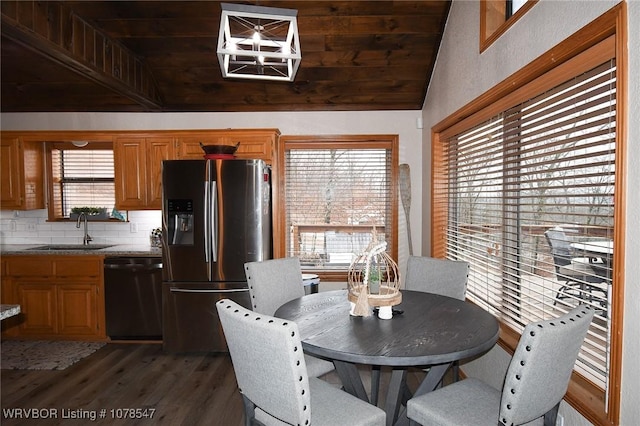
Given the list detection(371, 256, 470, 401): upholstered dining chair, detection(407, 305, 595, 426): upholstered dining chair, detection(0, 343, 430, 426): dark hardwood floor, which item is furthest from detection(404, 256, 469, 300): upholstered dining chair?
detection(407, 305, 595, 426): upholstered dining chair

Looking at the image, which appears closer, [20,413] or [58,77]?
[20,413]

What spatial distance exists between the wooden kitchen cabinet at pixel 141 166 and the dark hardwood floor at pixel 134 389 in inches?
57.8

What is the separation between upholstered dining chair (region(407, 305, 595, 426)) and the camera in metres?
1.46

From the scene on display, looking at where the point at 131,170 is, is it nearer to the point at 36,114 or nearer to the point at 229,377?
the point at 36,114

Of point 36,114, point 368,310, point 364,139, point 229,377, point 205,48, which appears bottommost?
point 229,377

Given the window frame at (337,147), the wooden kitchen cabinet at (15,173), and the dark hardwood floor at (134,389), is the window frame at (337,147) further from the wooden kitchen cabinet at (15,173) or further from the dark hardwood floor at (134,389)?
the wooden kitchen cabinet at (15,173)

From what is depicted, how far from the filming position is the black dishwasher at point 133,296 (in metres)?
3.96

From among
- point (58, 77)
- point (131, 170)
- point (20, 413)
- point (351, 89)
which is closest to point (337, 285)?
point (351, 89)

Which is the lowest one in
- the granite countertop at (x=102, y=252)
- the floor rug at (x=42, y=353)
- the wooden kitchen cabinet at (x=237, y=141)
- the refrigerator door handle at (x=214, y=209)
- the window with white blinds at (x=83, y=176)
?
the floor rug at (x=42, y=353)

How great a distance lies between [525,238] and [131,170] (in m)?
3.55

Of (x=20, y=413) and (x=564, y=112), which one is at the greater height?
(x=564, y=112)

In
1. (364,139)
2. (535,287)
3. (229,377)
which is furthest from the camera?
(364,139)

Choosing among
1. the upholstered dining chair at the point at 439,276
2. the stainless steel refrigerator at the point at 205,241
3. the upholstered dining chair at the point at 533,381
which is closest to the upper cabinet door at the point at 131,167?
the stainless steel refrigerator at the point at 205,241

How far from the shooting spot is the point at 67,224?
4684mm
